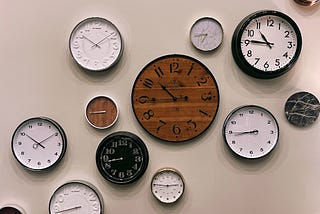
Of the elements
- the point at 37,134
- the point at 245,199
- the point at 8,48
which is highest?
the point at 8,48

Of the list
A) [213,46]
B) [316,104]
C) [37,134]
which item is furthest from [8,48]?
[316,104]

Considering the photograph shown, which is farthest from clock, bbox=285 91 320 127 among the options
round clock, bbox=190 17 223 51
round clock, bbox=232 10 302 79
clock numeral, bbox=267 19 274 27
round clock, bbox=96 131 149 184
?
round clock, bbox=96 131 149 184

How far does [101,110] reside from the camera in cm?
206

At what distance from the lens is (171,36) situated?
2.09 metres

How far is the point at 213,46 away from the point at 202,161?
0.62 metres

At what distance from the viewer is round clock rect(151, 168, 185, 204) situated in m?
2.02

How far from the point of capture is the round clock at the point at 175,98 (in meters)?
2.04

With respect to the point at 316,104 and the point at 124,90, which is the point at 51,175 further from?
the point at 316,104

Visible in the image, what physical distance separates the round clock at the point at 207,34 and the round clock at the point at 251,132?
1.23 ft

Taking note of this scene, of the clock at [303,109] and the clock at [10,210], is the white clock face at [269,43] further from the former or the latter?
the clock at [10,210]

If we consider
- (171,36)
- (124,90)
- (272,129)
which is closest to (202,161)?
(272,129)

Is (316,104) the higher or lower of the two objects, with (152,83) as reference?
lower

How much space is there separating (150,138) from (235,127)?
1.51 feet

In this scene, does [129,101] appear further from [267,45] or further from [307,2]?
[307,2]
